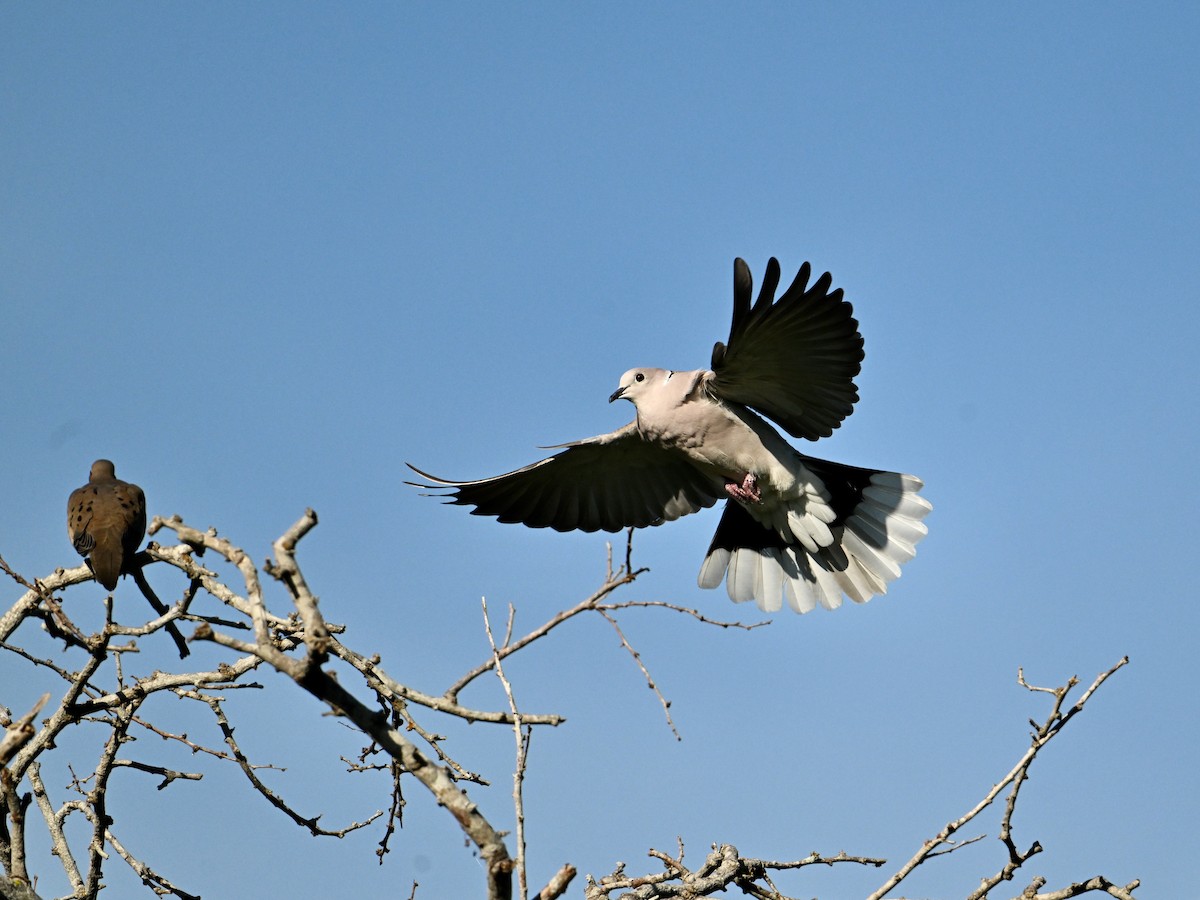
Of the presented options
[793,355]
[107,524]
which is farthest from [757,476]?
[107,524]

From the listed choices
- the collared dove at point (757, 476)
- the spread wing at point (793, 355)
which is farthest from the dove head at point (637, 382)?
the spread wing at point (793, 355)

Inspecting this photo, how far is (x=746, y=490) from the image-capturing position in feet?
19.3

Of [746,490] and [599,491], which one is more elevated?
[599,491]

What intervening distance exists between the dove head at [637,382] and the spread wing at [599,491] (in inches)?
12.6

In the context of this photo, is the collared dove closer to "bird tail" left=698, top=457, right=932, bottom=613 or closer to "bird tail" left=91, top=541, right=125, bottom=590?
"bird tail" left=698, top=457, right=932, bottom=613

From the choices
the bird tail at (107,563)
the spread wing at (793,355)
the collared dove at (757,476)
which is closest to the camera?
the bird tail at (107,563)

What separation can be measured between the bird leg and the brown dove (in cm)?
274

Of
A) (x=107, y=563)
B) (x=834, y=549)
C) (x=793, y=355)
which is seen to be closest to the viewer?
(x=107, y=563)

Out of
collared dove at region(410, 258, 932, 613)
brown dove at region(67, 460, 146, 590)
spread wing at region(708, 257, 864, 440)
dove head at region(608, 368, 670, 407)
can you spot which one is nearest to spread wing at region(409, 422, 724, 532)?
collared dove at region(410, 258, 932, 613)

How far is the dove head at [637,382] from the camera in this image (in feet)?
19.0

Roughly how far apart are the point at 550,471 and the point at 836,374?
164 centimetres

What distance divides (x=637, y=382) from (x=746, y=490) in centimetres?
76

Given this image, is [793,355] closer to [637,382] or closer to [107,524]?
[637,382]

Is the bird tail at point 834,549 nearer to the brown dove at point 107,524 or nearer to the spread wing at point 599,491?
the spread wing at point 599,491
